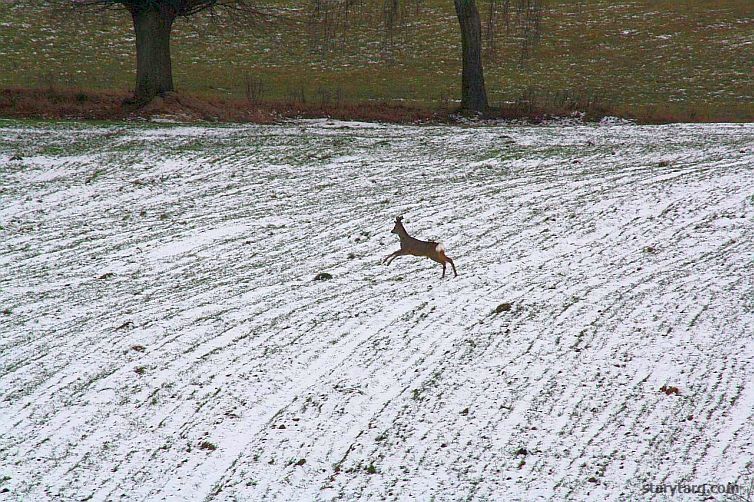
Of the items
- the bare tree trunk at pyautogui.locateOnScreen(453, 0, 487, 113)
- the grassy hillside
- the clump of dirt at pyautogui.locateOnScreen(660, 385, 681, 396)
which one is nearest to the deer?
the clump of dirt at pyautogui.locateOnScreen(660, 385, 681, 396)

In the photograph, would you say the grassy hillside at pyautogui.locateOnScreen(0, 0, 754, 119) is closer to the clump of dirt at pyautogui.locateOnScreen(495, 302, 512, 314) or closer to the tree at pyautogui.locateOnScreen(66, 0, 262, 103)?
the tree at pyautogui.locateOnScreen(66, 0, 262, 103)

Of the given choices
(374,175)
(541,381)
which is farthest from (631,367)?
(374,175)

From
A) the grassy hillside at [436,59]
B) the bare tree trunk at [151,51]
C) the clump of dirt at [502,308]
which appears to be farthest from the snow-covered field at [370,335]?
the grassy hillside at [436,59]

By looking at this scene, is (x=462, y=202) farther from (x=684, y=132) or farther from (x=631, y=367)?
(x=684, y=132)

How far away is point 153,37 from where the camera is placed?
19.2 meters

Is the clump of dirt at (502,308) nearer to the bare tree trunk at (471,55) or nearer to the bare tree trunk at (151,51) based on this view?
the bare tree trunk at (151,51)

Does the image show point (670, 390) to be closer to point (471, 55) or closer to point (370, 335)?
point (370, 335)

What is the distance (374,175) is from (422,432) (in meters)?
7.51

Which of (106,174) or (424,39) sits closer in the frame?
(106,174)

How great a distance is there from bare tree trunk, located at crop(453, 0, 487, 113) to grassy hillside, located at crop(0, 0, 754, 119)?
4776 mm

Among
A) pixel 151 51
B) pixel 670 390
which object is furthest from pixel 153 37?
pixel 670 390

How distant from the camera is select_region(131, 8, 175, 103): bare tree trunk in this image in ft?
62.4

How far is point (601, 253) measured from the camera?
28.6ft

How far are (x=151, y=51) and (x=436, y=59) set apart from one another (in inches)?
833
